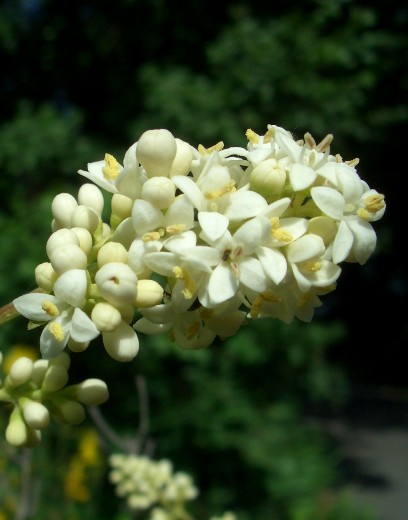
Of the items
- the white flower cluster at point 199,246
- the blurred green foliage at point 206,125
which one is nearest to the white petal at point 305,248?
the white flower cluster at point 199,246

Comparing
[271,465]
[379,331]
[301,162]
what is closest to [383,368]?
[379,331]

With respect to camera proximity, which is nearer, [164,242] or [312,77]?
[164,242]

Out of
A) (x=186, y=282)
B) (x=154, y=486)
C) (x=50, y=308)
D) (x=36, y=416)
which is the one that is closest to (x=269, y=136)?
(x=186, y=282)

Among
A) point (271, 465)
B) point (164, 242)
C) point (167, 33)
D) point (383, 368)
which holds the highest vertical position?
point (383, 368)

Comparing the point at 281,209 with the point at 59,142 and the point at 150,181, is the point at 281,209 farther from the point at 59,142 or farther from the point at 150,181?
the point at 59,142

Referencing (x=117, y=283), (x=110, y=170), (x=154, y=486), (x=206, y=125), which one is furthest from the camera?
(x=206, y=125)

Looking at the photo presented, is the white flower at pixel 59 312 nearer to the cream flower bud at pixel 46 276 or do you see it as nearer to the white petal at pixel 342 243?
the cream flower bud at pixel 46 276

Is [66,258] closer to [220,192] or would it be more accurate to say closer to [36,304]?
[36,304]
